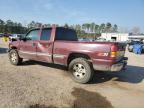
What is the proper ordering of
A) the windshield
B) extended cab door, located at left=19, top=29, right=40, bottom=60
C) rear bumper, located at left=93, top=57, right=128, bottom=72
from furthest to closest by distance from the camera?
1. extended cab door, located at left=19, top=29, right=40, bottom=60
2. the windshield
3. rear bumper, located at left=93, top=57, right=128, bottom=72

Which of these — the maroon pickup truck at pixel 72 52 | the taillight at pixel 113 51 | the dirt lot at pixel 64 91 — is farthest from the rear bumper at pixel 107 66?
the dirt lot at pixel 64 91

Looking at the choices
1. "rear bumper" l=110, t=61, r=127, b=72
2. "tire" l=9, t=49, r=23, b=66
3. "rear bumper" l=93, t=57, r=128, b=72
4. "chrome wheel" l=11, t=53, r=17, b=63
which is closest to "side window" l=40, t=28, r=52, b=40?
"tire" l=9, t=49, r=23, b=66

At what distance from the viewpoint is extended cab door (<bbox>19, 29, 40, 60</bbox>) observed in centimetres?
802

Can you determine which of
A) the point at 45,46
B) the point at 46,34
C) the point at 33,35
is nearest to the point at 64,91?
the point at 45,46

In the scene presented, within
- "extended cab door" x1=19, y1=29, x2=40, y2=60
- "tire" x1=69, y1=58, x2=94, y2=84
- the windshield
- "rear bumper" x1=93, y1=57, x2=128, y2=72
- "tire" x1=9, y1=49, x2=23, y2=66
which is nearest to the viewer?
"rear bumper" x1=93, y1=57, x2=128, y2=72

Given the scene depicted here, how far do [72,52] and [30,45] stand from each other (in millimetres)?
2438

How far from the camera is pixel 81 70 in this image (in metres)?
6.50

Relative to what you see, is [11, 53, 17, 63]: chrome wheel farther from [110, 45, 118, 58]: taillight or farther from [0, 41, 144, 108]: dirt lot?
[110, 45, 118, 58]: taillight

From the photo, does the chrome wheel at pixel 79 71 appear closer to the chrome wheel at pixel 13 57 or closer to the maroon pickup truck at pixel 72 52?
the maroon pickup truck at pixel 72 52

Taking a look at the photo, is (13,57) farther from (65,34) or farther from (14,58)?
(65,34)

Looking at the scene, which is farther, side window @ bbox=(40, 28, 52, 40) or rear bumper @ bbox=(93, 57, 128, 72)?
side window @ bbox=(40, 28, 52, 40)

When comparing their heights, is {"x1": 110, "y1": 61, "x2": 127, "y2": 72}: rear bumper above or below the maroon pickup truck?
below

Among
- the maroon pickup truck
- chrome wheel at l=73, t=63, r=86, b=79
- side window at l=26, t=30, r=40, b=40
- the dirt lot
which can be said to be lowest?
the dirt lot

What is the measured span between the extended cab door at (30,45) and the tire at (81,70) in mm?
2178
